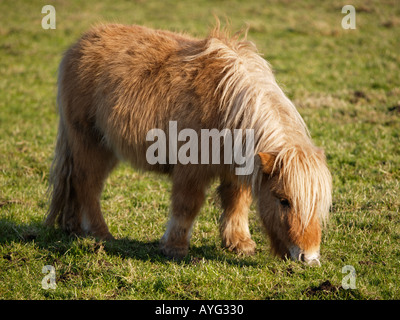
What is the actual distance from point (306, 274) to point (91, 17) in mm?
14967

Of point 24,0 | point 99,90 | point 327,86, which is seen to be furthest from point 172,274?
point 24,0

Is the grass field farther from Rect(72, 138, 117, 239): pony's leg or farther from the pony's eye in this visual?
the pony's eye

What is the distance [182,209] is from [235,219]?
2.38 feet

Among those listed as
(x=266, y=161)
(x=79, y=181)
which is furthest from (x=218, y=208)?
(x=266, y=161)

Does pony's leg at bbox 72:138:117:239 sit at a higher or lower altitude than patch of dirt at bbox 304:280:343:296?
higher

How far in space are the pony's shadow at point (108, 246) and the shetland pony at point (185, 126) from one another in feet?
0.44

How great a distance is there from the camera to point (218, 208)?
585 cm

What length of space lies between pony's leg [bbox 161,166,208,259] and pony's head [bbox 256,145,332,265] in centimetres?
85

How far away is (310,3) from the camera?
18172mm

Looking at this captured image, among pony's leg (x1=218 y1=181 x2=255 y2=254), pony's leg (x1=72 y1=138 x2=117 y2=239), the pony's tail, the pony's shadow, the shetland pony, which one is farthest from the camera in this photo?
the pony's tail

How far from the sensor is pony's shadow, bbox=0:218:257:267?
477 cm

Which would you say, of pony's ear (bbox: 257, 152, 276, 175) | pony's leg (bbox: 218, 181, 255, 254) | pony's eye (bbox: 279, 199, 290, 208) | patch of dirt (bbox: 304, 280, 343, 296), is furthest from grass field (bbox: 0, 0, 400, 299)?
Result: pony's ear (bbox: 257, 152, 276, 175)

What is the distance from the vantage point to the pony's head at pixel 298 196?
12.5ft
